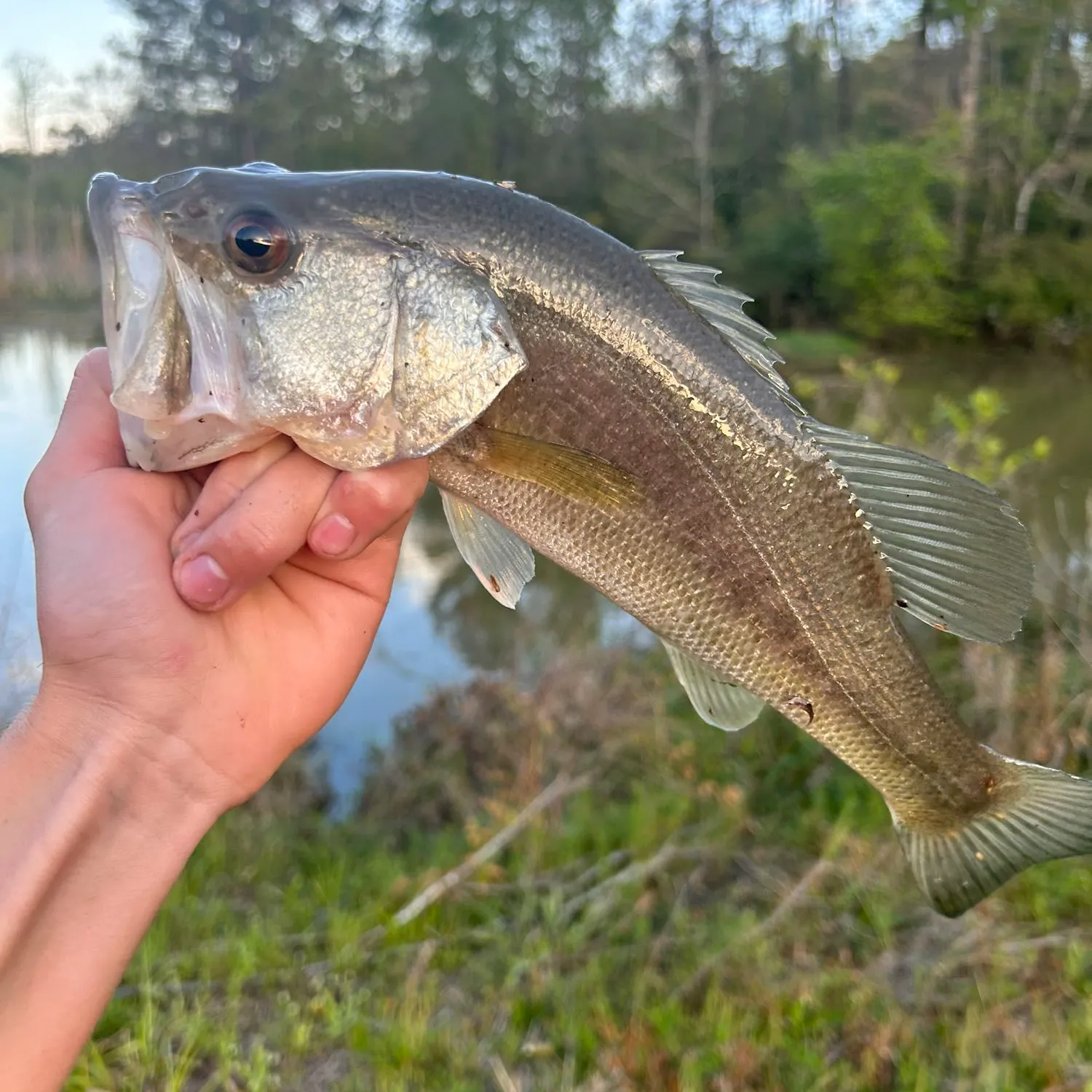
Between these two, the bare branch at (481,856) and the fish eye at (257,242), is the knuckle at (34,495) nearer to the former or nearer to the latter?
the fish eye at (257,242)

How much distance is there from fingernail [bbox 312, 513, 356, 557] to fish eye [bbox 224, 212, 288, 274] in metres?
0.50

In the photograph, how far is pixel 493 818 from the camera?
→ 491 centimetres

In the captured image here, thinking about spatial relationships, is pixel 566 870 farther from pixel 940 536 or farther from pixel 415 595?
pixel 415 595

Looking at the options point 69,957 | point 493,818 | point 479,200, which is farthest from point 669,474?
point 493,818

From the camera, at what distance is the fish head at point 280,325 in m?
1.58

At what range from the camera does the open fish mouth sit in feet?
5.15

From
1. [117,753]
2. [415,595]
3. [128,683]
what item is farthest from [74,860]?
[415,595]

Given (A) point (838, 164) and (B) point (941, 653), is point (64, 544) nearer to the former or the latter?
(B) point (941, 653)

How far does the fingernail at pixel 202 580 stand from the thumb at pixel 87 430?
344 mm

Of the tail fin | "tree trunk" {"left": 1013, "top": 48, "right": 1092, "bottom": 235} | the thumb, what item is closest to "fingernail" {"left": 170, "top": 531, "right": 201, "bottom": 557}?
the thumb

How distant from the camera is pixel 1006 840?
1940mm

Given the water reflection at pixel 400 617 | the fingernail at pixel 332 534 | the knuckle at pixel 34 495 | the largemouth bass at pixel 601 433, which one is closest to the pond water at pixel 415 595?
the water reflection at pixel 400 617

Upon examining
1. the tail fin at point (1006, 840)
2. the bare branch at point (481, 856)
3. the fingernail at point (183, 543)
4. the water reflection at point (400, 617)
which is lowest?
the water reflection at point (400, 617)

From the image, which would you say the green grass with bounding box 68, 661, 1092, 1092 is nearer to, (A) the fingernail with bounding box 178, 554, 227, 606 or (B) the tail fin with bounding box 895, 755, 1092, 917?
(B) the tail fin with bounding box 895, 755, 1092, 917
